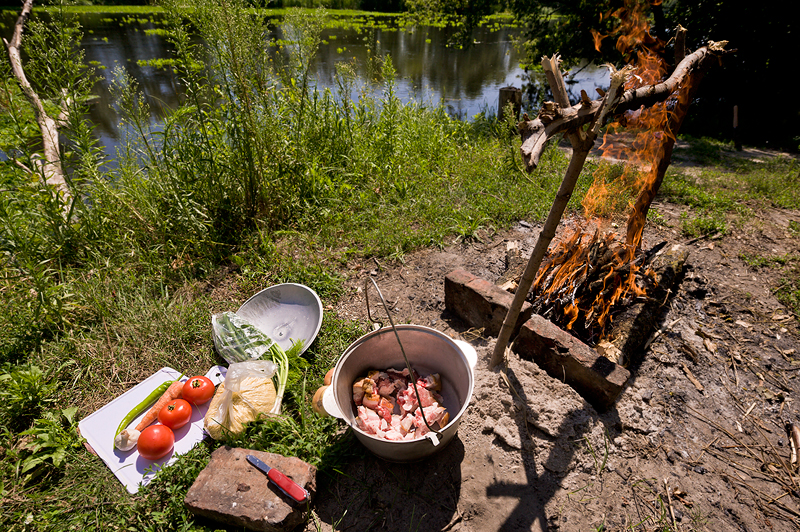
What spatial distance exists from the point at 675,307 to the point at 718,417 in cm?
92

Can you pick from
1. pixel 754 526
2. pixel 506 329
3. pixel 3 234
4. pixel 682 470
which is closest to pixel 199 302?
pixel 3 234

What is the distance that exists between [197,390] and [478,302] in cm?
190

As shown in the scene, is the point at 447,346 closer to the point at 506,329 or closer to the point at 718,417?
the point at 506,329

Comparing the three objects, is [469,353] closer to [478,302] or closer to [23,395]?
[478,302]

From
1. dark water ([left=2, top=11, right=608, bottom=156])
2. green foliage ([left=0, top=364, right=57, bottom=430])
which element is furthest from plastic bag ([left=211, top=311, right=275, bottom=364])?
dark water ([left=2, top=11, right=608, bottom=156])

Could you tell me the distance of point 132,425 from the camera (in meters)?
2.17

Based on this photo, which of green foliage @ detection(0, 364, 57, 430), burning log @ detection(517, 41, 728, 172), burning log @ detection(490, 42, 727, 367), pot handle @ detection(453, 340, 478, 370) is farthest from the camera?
green foliage @ detection(0, 364, 57, 430)

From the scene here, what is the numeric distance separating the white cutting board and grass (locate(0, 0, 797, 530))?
2.9 inches

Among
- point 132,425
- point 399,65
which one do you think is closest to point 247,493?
point 132,425

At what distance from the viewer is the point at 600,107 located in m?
1.51

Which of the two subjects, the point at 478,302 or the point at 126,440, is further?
the point at 478,302

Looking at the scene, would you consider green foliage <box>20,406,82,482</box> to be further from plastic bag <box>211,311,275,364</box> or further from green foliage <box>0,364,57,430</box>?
plastic bag <box>211,311,275,364</box>

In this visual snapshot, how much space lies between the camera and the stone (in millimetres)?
1649

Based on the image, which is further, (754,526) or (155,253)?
(155,253)
